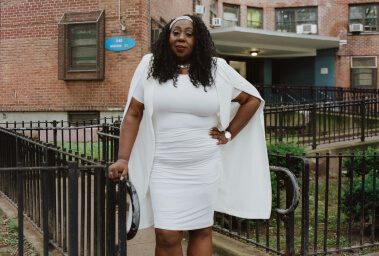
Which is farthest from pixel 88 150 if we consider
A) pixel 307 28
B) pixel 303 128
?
pixel 307 28

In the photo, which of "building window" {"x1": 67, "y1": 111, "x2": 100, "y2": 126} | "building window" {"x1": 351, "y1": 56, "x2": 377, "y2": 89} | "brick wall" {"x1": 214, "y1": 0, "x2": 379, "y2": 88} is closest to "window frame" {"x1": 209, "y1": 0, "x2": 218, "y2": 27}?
"brick wall" {"x1": 214, "y1": 0, "x2": 379, "y2": 88}

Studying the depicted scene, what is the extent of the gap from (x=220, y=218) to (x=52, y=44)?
925cm

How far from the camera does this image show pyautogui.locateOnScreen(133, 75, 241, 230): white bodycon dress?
9.00 ft

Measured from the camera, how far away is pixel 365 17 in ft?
71.1

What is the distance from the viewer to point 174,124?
2.74 m

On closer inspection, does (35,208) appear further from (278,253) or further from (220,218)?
(278,253)

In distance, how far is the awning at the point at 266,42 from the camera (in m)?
16.7

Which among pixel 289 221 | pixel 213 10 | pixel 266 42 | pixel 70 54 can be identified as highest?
pixel 213 10

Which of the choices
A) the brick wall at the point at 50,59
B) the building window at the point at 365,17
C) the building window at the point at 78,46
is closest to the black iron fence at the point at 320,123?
the brick wall at the point at 50,59

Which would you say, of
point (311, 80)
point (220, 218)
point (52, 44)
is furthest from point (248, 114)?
point (311, 80)

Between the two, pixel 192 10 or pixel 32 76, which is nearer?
pixel 32 76

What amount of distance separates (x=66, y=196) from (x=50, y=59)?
9372 millimetres

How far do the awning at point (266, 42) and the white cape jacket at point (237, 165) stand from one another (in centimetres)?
1325

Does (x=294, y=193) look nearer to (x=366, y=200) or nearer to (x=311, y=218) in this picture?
(x=366, y=200)
